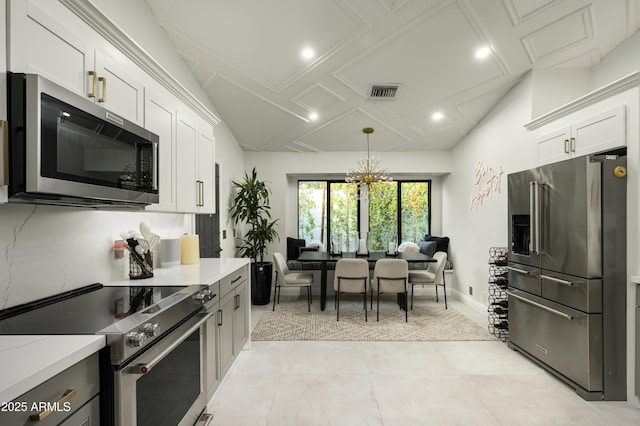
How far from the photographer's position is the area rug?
3.78m

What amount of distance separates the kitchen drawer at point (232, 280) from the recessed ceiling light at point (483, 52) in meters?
3.14

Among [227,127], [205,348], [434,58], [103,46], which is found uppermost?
[434,58]

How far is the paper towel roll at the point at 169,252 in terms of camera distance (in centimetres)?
292

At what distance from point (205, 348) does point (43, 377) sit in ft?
4.25

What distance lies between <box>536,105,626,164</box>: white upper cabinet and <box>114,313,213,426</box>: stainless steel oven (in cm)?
315

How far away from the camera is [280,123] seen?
15.9 ft

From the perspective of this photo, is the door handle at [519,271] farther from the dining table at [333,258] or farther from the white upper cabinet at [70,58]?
the white upper cabinet at [70,58]

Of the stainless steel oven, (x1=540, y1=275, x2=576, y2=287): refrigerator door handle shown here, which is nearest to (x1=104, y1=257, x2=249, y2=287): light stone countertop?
the stainless steel oven

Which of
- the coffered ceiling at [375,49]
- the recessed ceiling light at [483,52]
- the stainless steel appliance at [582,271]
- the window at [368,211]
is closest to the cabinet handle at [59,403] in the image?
the coffered ceiling at [375,49]

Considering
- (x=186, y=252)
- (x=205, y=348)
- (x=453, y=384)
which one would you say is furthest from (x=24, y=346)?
(x=453, y=384)

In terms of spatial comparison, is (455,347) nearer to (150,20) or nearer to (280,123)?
(280,123)

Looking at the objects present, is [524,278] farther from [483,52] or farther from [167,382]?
[167,382]

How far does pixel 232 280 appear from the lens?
282 cm

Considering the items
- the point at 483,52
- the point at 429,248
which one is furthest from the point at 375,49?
the point at 429,248
